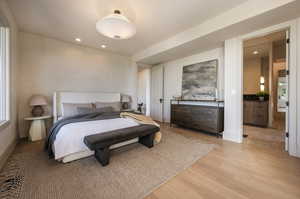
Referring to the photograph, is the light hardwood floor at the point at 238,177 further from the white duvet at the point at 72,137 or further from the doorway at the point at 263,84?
the doorway at the point at 263,84

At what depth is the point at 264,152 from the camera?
7.77ft

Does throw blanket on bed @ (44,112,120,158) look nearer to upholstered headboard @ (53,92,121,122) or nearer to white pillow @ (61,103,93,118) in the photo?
white pillow @ (61,103,93,118)

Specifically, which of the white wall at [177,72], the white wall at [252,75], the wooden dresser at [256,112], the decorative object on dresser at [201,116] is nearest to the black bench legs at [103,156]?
the decorative object on dresser at [201,116]

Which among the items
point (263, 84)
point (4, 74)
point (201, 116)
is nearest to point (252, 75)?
point (263, 84)

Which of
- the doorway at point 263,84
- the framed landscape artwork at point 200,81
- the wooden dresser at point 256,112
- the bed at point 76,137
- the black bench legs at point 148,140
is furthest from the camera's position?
the wooden dresser at point 256,112

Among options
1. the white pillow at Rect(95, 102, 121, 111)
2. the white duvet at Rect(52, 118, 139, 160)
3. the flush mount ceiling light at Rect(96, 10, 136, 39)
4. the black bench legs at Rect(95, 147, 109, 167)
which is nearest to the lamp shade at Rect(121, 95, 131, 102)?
the white pillow at Rect(95, 102, 121, 111)

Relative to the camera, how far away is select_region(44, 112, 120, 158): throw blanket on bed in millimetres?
2117

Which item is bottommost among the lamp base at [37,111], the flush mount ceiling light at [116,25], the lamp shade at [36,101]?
the lamp base at [37,111]

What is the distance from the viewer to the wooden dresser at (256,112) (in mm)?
4316

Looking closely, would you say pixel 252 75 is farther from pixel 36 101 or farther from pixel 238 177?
pixel 36 101

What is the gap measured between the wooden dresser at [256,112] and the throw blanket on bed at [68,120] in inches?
193

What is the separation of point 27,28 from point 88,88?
198 cm

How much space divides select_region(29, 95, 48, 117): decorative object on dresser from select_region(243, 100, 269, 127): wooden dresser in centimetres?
664

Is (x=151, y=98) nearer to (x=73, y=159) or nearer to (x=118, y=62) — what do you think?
(x=118, y=62)
